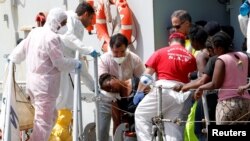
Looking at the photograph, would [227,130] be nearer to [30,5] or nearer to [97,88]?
[97,88]

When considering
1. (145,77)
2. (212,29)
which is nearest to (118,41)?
(212,29)

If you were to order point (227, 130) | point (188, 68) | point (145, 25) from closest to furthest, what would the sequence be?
point (227, 130) < point (188, 68) < point (145, 25)

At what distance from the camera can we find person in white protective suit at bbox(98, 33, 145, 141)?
782 cm

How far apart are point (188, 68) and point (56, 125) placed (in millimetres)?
1909

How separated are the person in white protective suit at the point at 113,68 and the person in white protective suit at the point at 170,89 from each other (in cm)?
85

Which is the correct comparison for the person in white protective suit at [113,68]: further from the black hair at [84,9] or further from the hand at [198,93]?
the hand at [198,93]

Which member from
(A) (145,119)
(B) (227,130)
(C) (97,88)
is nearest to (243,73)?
(B) (227,130)

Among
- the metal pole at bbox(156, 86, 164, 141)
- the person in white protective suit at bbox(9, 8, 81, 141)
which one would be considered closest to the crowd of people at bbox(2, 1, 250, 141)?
the person in white protective suit at bbox(9, 8, 81, 141)

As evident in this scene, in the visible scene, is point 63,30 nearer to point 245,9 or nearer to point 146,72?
point 146,72

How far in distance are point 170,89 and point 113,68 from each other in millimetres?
1239

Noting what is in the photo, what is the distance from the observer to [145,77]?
6574mm

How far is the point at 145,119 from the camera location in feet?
23.2

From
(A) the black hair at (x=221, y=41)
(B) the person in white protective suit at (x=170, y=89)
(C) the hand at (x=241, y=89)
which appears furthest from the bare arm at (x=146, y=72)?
(C) the hand at (x=241, y=89)

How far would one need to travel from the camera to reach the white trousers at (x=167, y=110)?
6.95m
